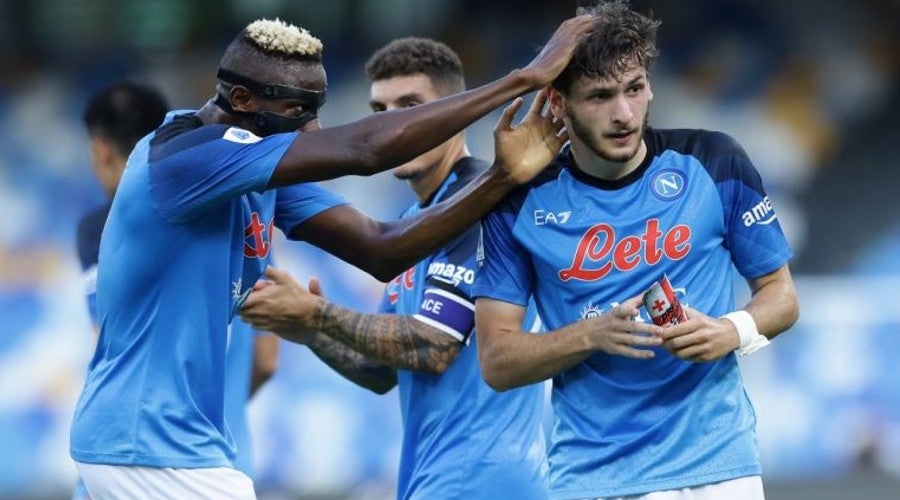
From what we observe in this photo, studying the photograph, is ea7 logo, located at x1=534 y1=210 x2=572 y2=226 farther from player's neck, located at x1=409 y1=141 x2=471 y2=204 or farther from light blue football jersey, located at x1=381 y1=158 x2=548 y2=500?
player's neck, located at x1=409 y1=141 x2=471 y2=204

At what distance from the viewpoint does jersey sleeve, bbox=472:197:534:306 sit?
5121 mm

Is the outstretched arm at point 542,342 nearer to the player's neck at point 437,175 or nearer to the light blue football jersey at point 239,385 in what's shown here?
the player's neck at point 437,175

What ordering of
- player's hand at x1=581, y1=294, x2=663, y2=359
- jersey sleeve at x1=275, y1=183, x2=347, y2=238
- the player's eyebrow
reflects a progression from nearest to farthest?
player's hand at x1=581, y1=294, x2=663, y2=359
jersey sleeve at x1=275, y1=183, x2=347, y2=238
the player's eyebrow

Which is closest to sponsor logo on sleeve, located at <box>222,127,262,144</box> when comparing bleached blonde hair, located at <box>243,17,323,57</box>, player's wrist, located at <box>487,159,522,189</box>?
bleached blonde hair, located at <box>243,17,323,57</box>

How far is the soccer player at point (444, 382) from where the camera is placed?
5.97m

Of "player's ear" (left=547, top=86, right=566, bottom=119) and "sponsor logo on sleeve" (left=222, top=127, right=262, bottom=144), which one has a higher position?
"player's ear" (left=547, top=86, right=566, bottom=119)

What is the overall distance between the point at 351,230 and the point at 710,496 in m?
1.66

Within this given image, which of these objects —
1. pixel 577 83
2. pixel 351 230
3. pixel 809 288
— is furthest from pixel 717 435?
pixel 809 288

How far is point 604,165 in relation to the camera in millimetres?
5125

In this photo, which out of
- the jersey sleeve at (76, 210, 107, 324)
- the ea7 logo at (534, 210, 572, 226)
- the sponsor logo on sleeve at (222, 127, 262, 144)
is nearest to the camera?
the sponsor logo on sleeve at (222, 127, 262, 144)

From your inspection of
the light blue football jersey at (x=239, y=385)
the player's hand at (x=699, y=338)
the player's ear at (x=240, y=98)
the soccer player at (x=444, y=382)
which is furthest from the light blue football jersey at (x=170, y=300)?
the light blue football jersey at (x=239, y=385)

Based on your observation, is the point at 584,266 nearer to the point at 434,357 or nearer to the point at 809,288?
the point at 434,357

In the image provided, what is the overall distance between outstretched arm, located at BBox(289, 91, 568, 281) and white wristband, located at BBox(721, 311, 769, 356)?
0.82 meters

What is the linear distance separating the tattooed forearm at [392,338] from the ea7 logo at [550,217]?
1007 millimetres
